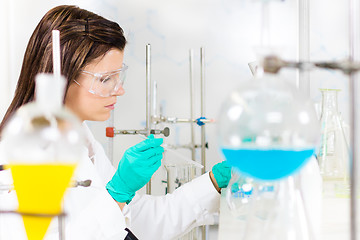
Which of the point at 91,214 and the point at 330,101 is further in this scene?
the point at 91,214

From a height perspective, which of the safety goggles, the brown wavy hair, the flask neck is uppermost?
the brown wavy hair

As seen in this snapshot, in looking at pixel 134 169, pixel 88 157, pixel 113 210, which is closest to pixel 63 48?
pixel 88 157

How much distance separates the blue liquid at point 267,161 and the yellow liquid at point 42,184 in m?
0.22

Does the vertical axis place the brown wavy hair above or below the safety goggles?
above

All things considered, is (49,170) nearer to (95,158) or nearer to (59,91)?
(59,91)

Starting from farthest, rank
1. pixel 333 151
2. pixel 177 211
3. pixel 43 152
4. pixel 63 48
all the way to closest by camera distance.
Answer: pixel 177 211, pixel 63 48, pixel 333 151, pixel 43 152

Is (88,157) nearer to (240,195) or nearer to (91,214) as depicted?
(91,214)

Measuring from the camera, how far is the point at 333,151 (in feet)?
3.80

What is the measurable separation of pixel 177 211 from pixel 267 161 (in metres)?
1.45

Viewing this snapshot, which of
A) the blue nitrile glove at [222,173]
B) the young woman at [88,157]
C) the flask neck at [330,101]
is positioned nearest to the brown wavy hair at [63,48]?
the young woman at [88,157]

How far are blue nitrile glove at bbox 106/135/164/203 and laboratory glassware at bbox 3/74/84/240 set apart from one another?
125 cm

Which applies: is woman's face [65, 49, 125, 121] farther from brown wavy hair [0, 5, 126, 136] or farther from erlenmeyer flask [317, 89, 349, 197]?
erlenmeyer flask [317, 89, 349, 197]

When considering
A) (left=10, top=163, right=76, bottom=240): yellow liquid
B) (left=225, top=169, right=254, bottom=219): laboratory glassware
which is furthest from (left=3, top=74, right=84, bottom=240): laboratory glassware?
(left=225, top=169, right=254, bottom=219): laboratory glassware

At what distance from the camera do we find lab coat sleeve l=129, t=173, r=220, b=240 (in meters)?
1.92
